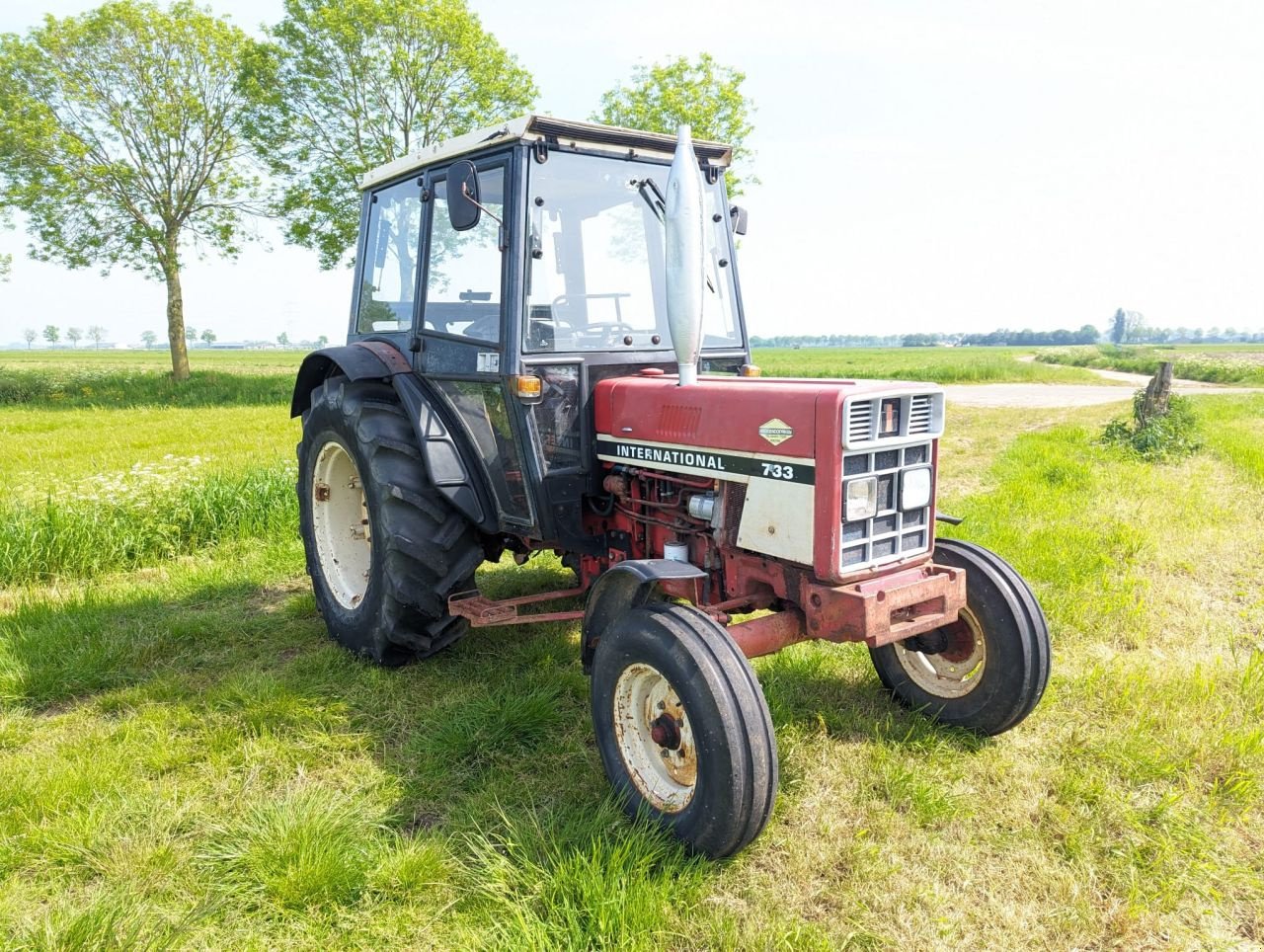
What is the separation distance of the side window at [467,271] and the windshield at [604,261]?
7.5 inches

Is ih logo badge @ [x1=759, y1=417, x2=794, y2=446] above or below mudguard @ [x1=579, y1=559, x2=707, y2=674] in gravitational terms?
above

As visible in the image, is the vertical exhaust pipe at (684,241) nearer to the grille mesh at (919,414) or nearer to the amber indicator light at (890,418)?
the amber indicator light at (890,418)

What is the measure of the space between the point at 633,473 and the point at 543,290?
90 cm

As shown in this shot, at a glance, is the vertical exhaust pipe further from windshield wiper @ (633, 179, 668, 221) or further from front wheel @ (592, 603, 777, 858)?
front wheel @ (592, 603, 777, 858)

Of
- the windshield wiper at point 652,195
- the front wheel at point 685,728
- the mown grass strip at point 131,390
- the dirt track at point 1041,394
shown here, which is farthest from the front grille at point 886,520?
the mown grass strip at point 131,390

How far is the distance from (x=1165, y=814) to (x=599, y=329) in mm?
2883

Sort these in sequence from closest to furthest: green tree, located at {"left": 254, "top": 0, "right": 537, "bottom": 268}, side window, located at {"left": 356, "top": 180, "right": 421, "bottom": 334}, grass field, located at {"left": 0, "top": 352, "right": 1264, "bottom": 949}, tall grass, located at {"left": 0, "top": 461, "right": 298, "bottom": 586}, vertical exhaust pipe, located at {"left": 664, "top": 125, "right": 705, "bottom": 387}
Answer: grass field, located at {"left": 0, "top": 352, "right": 1264, "bottom": 949}
vertical exhaust pipe, located at {"left": 664, "top": 125, "right": 705, "bottom": 387}
side window, located at {"left": 356, "top": 180, "right": 421, "bottom": 334}
tall grass, located at {"left": 0, "top": 461, "right": 298, "bottom": 586}
green tree, located at {"left": 254, "top": 0, "right": 537, "bottom": 268}

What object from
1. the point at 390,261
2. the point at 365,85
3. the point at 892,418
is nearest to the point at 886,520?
the point at 892,418

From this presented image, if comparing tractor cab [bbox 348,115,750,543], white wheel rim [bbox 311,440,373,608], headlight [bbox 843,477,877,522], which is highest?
tractor cab [bbox 348,115,750,543]

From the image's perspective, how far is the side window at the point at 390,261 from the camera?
4508 mm

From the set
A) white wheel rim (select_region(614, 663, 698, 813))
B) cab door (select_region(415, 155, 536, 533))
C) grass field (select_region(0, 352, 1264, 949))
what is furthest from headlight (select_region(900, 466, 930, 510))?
cab door (select_region(415, 155, 536, 533))

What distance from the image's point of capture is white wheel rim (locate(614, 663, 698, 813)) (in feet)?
9.84

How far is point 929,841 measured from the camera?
9.64ft

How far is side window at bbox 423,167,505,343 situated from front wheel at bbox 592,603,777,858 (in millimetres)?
1560
